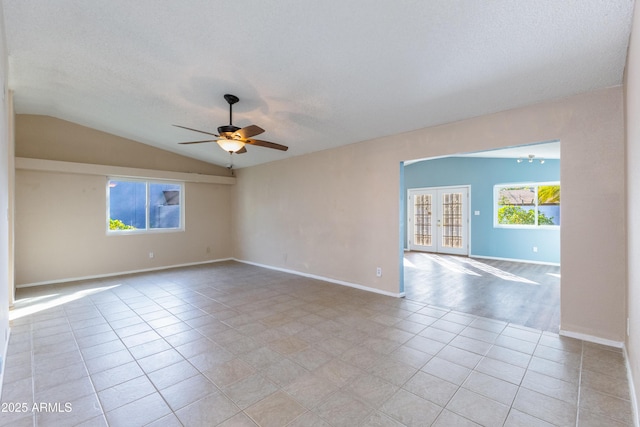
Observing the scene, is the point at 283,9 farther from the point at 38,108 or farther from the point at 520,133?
the point at 38,108

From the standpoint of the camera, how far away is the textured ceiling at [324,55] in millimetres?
2023

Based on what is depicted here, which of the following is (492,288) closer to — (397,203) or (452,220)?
(397,203)

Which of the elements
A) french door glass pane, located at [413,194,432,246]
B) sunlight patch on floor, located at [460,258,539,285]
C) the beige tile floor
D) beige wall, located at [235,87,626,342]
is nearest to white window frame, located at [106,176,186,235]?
beige wall, located at [235,87,626,342]

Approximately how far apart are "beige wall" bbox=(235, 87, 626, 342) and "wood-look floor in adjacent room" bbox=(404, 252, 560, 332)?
0.55m

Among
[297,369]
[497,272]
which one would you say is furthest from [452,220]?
[297,369]

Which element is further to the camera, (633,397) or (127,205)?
(127,205)

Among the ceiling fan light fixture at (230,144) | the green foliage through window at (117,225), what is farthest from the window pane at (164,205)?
the ceiling fan light fixture at (230,144)

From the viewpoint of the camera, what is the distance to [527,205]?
7.04 meters

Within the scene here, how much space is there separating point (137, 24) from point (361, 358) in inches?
138

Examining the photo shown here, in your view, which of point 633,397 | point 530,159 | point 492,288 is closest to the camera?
point 633,397

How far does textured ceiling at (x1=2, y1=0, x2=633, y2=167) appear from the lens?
2.02m

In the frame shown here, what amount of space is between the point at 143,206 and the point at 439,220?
7980mm

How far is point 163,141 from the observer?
5895 millimetres

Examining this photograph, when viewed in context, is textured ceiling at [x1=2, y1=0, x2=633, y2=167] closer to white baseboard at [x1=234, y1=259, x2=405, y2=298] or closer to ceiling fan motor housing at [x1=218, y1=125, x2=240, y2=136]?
ceiling fan motor housing at [x1=218, y1=125, x2=240, y2=136]
